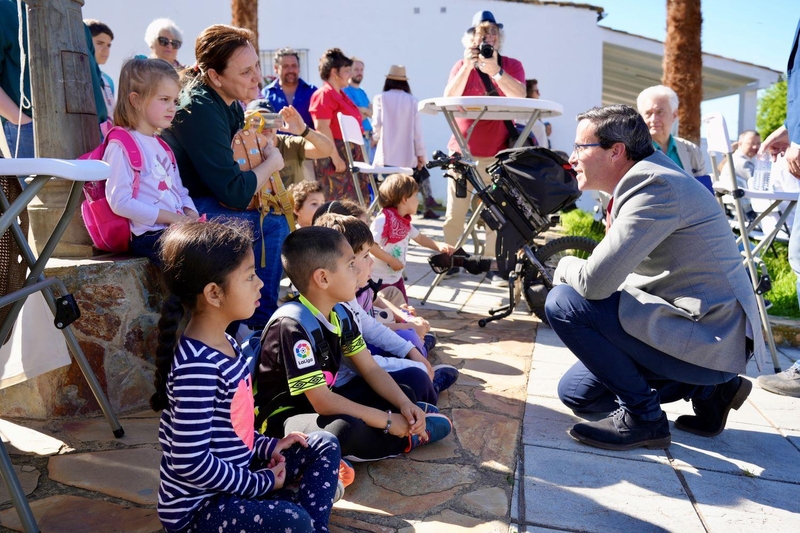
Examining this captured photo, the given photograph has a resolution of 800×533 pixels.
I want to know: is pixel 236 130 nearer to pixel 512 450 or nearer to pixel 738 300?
pixel 512 450

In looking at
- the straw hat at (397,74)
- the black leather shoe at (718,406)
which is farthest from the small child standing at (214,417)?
the straw hat at (397,74)

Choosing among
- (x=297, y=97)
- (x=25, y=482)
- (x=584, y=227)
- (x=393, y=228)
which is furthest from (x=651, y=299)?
(x=584, y=227)

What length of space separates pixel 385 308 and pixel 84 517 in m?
1.84

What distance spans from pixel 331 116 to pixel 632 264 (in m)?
3.79

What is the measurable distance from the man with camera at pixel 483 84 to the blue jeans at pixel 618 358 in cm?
231

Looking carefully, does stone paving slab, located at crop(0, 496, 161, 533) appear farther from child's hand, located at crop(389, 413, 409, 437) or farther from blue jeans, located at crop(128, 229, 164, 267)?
blue jeans, located at crop(128, 229, 164, 267)

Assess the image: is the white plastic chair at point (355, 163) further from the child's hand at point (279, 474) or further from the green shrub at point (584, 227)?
the child's hand at point (279, 474)

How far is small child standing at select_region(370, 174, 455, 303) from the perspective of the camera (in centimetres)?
390

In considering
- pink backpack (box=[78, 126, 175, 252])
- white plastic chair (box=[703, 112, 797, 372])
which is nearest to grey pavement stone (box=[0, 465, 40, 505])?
pink backpack (box=[78, 126, 175, 252])

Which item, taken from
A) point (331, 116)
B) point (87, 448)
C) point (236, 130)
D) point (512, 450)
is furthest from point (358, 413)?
point (331, 116)

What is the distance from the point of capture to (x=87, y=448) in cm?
239

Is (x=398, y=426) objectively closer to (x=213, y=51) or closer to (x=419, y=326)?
(x=419, y=326)

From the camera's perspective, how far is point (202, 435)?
5.37 feet

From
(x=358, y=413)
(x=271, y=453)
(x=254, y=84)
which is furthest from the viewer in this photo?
(x=254, y=84)
